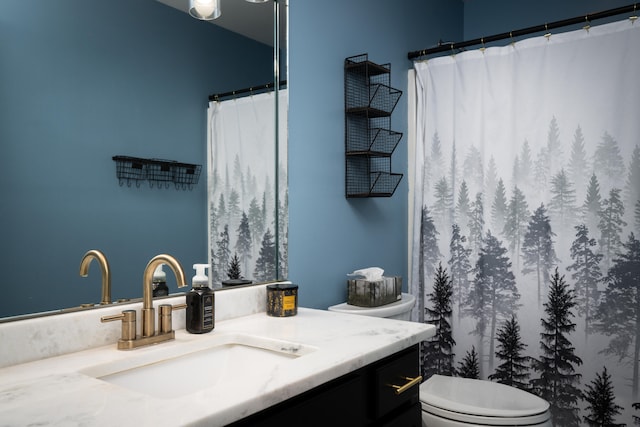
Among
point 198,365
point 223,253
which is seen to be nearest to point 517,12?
point 223,253

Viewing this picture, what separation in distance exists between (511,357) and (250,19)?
1928 millimetres

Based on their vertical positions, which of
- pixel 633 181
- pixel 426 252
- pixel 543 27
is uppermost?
pixel 543 27

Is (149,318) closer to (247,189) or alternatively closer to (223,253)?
(223,253)

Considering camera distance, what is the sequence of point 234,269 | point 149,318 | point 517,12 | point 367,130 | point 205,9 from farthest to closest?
point 517,12, point 367,130, point 234,269, point 205,9, point 149,318

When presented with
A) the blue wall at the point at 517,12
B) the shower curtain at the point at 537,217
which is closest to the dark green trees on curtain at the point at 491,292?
the shower curtain at the point at 537,217

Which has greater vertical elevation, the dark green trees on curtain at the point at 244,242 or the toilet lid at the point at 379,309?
the dark green trees on curtain at the point at 244,242

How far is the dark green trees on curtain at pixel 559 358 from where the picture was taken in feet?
7.36

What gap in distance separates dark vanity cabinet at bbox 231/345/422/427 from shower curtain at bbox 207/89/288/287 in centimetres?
61

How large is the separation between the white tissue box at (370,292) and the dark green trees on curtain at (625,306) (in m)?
0.97

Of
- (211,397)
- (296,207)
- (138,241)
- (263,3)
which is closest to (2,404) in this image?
(211,397)

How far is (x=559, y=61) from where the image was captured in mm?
2254

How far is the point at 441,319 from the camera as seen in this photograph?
255cm

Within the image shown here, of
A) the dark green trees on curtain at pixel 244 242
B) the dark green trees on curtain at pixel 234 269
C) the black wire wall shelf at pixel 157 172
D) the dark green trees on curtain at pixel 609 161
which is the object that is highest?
the dark green trees on curtain at pixel 609 161

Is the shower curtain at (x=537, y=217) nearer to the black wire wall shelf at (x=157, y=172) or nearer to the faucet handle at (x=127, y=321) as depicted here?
the black wire wall shelf at (x=157, y=172)
